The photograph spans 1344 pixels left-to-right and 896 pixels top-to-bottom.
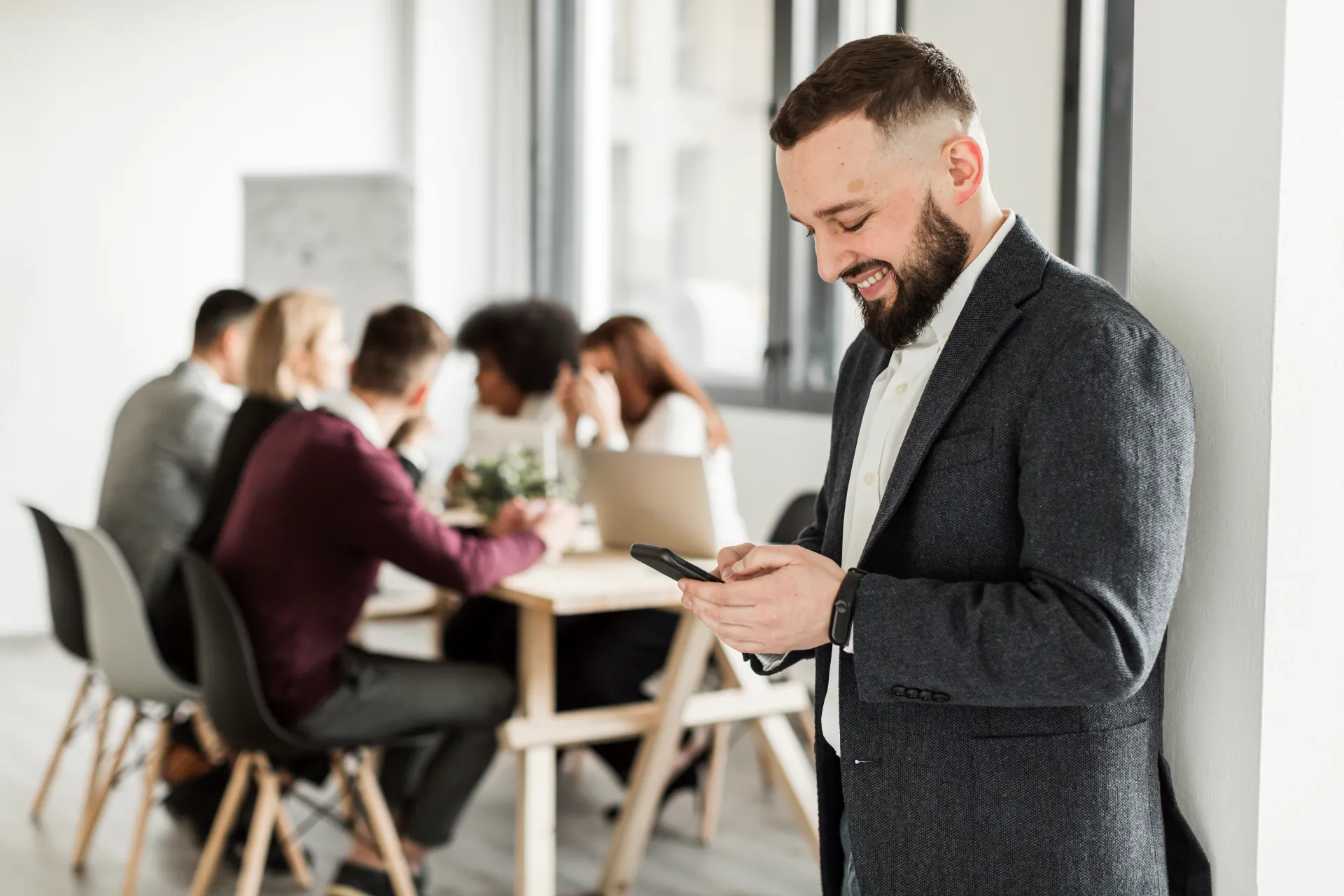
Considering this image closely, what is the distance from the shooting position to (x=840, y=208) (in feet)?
4.51

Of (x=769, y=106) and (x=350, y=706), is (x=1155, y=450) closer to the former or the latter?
(x=350, y=706)

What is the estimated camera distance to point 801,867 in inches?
137

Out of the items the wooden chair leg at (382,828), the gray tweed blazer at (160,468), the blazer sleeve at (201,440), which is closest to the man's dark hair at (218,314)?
the gray tweed blazer at (160,468)

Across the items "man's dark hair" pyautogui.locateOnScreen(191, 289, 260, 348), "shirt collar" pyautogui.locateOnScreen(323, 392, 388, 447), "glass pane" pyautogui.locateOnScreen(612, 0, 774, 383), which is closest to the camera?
"shirt collar" pyautogui.locateOnScreen(323, 392, 388, 447)

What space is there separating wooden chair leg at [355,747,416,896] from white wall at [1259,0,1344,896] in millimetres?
1971

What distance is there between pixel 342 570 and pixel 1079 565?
2.01 metres

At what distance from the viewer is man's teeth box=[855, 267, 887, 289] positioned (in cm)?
140

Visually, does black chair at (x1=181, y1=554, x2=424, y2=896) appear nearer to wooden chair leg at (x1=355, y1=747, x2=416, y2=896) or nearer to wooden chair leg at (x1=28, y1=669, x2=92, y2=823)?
wooden chair leg at (x1=355, y1=747, x2=416, y2=896)

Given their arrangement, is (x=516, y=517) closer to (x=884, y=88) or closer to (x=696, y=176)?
(x=884, y=88)

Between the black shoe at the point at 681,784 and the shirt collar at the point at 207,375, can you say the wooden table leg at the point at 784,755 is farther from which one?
the shirt collar at the point at 207,375

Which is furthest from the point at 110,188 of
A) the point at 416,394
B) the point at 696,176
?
the point at 416,394

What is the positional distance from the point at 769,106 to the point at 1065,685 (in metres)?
4.54

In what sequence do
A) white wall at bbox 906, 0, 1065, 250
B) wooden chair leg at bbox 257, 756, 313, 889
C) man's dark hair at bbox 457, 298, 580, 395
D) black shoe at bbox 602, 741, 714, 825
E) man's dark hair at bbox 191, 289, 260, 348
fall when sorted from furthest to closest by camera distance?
man's dark hair at bbox 457, 298, 580, 395
white wall at bbox 906, 0, 1065, 250
man's dark hair at bbox 191, 289, 260, 348
black shoe at bbox 602, 741, 714, 825
wooden chair leg at bbox 257, 756, 313, 889

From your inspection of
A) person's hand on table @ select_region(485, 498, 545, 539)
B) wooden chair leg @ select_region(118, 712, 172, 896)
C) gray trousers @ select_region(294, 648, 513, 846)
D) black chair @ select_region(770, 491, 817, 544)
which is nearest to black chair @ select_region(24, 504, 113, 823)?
wooden chair leg @ select_region(118, 712, 172, 896)
